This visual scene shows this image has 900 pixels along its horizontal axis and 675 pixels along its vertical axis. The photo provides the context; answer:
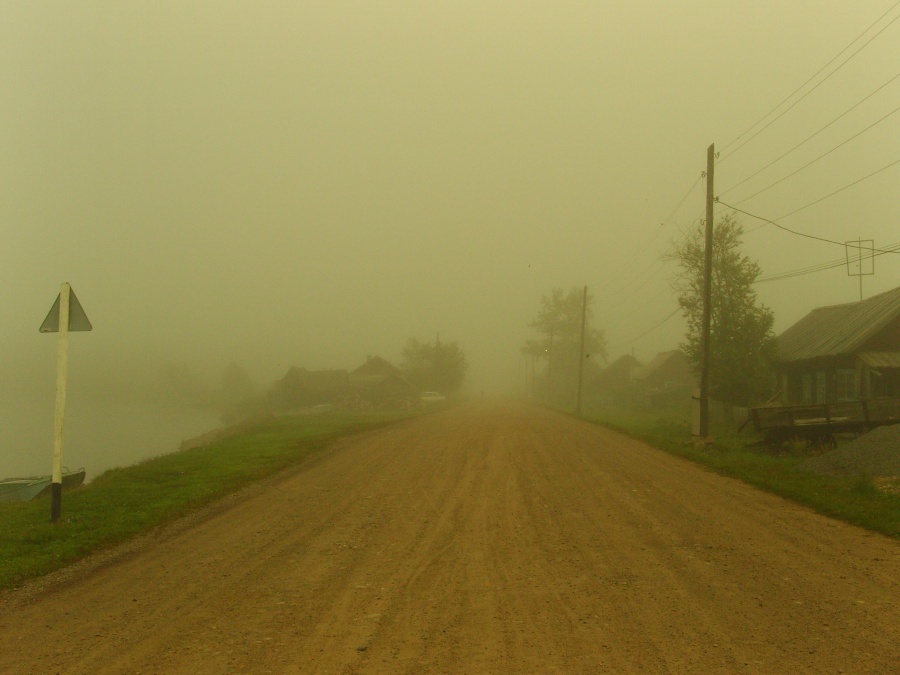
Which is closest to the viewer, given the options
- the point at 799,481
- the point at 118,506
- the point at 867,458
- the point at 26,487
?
the point at 118,506

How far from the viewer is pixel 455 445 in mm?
22375

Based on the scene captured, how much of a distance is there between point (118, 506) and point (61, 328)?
3536 mm

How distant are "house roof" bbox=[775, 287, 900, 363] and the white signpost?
28901mm

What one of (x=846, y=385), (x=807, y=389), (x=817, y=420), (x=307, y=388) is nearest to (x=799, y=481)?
(x=817, y=420)

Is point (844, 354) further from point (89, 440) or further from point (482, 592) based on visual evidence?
point (89, 440)

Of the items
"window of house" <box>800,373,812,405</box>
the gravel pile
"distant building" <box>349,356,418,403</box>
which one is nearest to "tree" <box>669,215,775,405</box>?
"window of house" <box>800,373,812,405</box>

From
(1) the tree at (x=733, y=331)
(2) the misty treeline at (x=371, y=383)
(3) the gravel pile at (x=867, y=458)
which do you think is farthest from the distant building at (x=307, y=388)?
(3) the gravel pile at (x=867, y=458)

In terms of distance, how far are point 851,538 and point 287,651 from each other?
7746 mm

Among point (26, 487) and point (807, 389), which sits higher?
point (807, 389)

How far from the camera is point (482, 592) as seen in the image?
7332 mm

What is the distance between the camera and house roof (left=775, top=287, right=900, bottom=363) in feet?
97.1

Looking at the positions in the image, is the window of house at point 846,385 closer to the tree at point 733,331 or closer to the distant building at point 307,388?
the tree at point 733,331

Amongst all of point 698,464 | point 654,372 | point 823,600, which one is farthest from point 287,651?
point 654,372

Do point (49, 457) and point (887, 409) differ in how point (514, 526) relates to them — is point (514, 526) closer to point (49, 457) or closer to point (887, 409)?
point (887, 409)
